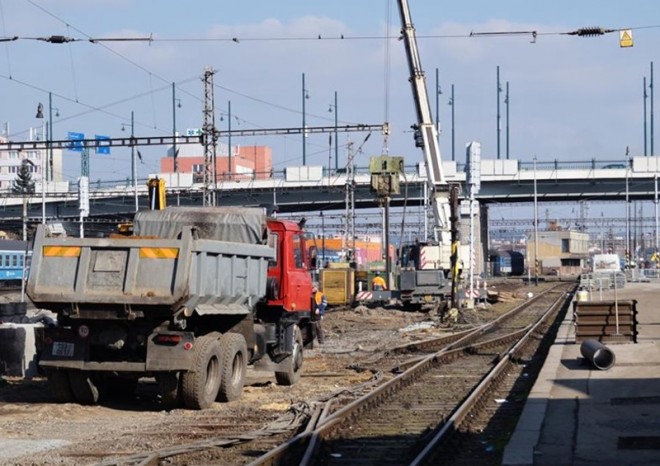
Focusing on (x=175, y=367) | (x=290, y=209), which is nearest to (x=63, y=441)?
(x=175, y=367)

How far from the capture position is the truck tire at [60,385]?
1594 cm

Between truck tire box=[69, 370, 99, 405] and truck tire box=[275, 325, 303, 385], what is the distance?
3891 mm

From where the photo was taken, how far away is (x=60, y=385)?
16.0m

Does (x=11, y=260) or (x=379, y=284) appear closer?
(x=379, y=284)

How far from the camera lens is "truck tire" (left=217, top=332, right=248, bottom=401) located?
16484 mm

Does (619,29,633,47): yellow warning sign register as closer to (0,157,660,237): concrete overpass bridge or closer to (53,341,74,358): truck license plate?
(53,341,74,358): truck license plate

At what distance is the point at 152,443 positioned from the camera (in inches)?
495

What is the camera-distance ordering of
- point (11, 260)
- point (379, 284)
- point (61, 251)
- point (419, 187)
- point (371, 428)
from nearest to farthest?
point (371, 428)
point (61, 251)
point (379, 284)
point (11, 260)
point (419, 187)

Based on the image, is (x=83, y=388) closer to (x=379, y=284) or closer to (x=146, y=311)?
(x=146, y=311)

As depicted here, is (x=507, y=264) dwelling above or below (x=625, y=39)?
below

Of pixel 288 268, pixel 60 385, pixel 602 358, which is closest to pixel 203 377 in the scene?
pixel 60 385

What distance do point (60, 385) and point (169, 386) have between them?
65.3 inches

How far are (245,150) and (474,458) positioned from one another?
18210cm

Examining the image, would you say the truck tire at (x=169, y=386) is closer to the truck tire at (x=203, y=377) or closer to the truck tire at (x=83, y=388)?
the truck tire at (x=203, y=377)
